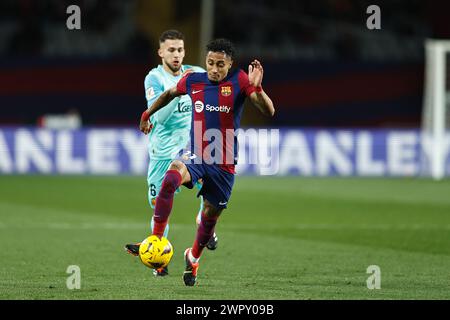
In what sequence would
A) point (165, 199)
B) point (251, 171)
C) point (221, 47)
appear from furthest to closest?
point (251, 171) → point (165, 199) → point (221, 47)

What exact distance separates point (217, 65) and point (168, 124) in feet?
5.52

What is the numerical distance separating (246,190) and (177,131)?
1043cm

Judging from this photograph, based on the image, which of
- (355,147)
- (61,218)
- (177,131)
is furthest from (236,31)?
(177,131)

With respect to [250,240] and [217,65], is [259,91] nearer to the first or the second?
[217,65]

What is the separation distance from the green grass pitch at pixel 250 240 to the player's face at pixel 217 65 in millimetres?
1704

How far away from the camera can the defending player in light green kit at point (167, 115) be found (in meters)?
9.60

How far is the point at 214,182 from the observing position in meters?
8.34

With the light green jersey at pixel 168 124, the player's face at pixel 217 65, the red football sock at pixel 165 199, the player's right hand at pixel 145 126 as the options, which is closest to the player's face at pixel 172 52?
the light green jersey at pixel 168 124

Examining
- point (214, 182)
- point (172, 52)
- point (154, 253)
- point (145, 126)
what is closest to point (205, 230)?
point (214, 182)

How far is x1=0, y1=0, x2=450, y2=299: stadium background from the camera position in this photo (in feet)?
30.0

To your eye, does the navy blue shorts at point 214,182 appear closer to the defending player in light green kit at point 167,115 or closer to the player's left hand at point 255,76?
the player's left hand at point 255,76

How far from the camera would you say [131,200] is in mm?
→ 17750

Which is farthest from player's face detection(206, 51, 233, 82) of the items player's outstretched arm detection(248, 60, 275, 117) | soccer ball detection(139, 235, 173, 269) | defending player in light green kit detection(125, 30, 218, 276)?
soccer ball detection(139, 235, 173, 269)
